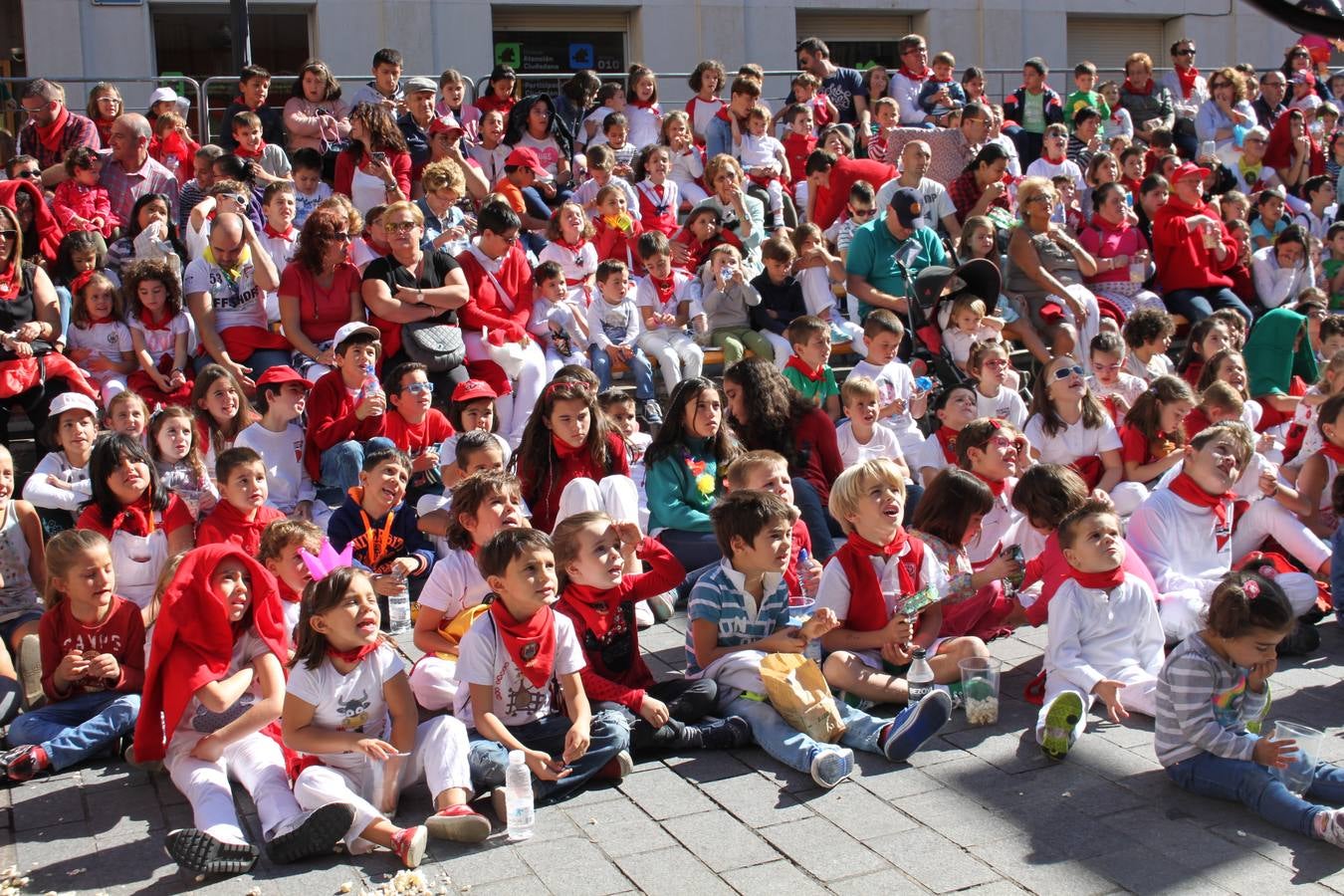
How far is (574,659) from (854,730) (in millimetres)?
987

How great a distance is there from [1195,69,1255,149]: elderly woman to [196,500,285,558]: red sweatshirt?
35.7ft

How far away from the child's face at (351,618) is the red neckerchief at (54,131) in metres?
6.80

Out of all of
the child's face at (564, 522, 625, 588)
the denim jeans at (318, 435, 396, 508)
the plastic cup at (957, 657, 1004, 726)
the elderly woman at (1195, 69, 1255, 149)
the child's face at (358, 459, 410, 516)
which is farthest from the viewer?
the elderly woman at (1195, 69, 1255, 149)

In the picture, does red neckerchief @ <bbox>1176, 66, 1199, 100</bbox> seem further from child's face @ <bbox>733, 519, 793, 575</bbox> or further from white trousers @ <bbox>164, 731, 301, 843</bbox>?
white trousers @ <bbox>164, 731, 301, 843</bbox>

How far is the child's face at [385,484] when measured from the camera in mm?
6273

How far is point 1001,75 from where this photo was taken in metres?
18.5

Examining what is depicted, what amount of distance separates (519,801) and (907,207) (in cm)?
610

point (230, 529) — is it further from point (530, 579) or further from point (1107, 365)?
point (1107, 365)

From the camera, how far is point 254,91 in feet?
34.6

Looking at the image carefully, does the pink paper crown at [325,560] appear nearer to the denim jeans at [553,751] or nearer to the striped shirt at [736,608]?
the denim jeans at [553,751]

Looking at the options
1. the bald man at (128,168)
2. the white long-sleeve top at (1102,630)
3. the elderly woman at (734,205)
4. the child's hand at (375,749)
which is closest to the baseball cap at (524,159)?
the elderly woman at (734,205)

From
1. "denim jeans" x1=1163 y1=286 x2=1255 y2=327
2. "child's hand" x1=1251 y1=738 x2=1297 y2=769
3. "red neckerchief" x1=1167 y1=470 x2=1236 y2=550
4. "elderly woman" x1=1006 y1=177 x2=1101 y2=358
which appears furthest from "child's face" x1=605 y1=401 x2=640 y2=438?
"denim jeans" x1=1163 y1=286 x2=1255 y2=327

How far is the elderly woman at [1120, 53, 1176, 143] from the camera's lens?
14133 mm

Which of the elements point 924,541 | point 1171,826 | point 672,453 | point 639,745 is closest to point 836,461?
point 672,453
